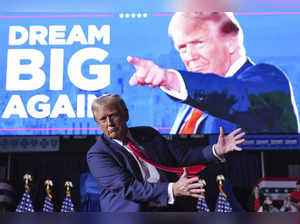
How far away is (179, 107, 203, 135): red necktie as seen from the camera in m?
4.69

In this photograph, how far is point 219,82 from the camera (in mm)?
4789

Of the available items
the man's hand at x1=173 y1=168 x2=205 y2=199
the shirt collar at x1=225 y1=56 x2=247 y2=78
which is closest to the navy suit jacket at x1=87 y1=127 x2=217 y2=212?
the man's hand at x1=173 y1=168 x2=205 y2=199

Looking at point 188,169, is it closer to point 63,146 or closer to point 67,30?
point 67,30

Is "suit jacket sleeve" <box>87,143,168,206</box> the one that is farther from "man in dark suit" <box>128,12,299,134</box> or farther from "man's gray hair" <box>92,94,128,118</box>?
"man in dark suit" <box>128,12,299,134</box>

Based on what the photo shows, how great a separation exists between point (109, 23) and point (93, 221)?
428 centimetres

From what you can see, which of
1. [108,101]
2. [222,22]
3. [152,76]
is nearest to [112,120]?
[108,101]

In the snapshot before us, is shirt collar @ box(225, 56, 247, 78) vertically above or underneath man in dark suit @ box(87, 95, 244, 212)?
above

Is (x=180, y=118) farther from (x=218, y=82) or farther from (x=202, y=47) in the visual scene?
(x=202, y=47)

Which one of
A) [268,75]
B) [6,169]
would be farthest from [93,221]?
[6,169]

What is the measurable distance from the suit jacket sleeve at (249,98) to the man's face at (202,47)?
0.11 meters

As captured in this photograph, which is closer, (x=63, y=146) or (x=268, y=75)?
(x=268, y=75)

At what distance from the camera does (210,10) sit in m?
1.36

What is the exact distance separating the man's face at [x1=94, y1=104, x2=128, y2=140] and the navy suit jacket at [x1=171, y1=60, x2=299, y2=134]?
0.56 meters

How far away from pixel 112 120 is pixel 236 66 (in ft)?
4.91
